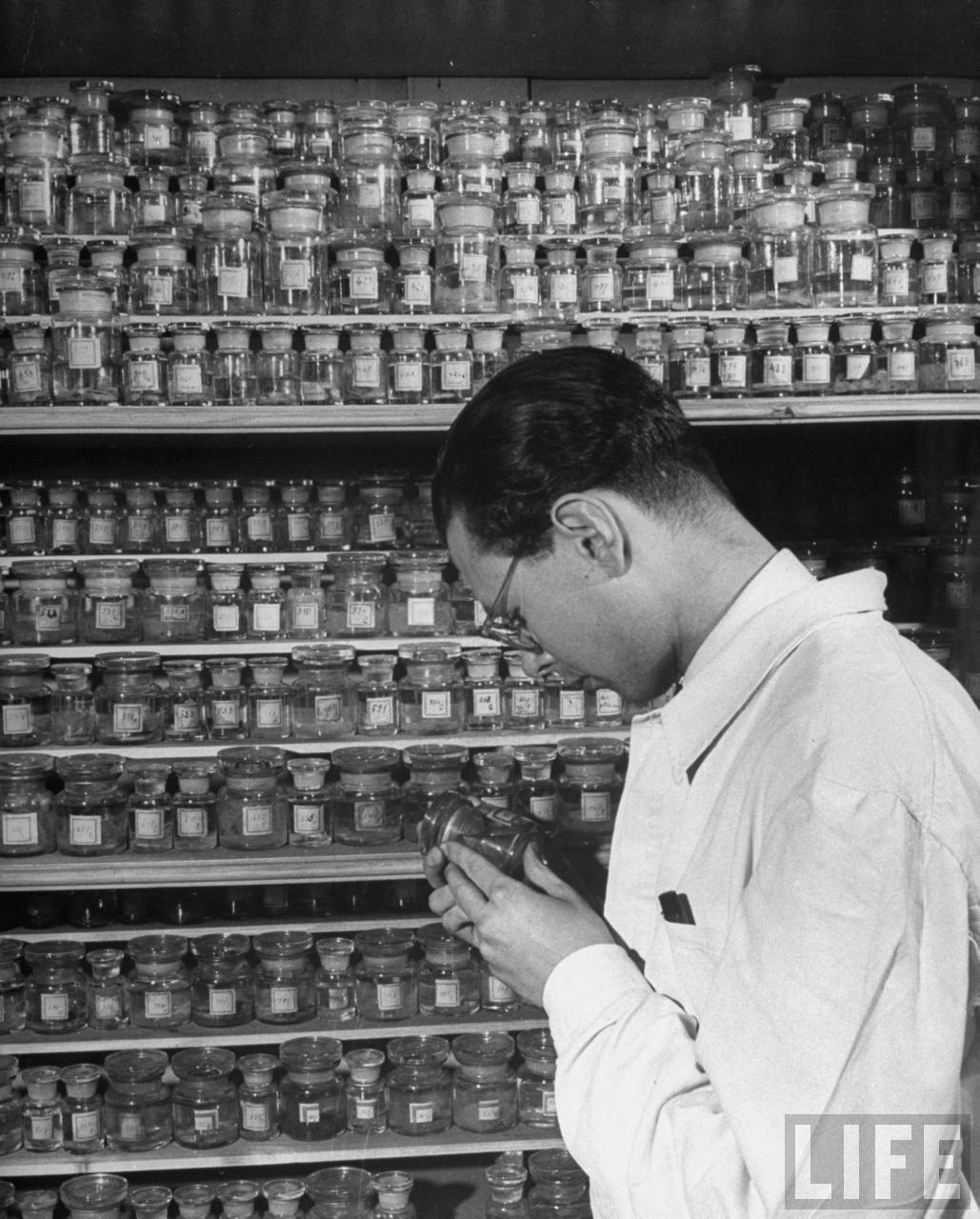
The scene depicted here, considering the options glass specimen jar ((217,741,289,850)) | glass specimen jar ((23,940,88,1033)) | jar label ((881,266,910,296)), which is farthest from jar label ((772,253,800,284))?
glass specimen jar ((23,940,88,1033))

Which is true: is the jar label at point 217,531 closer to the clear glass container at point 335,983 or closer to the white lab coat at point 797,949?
the clear glass container at point 335,983

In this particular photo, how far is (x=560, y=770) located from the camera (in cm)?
296

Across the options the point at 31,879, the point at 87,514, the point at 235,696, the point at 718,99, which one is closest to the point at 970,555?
the point at 718,99

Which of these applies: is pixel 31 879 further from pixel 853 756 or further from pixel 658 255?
pixel 853 756

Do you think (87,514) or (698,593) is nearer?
(698,593)

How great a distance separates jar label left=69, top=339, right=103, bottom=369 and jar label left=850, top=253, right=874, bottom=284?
158cm

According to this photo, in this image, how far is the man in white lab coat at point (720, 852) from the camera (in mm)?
833

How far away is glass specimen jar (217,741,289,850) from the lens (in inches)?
103

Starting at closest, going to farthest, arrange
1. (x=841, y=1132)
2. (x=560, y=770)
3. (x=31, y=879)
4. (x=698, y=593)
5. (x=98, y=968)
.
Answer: (x=841, y=1132), (x=698, y=593), (x=31, y=879), (x=98, y=968), (x=560, y=770)

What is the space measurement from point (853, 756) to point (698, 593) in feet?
1.03

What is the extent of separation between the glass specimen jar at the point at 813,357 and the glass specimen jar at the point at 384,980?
1.48 meters

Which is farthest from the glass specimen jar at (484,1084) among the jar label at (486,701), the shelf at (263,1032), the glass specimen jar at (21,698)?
the glass specimen jar at (21,698)

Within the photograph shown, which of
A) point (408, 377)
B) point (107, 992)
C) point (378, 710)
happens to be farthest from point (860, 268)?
point (107, 992)

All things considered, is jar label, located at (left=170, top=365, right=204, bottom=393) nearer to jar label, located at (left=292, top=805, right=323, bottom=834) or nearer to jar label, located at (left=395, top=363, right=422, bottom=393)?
jar label, located at (left=395, top=363, right=422, bottom=393)
